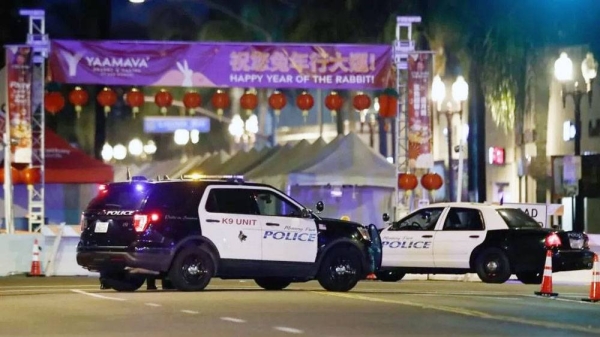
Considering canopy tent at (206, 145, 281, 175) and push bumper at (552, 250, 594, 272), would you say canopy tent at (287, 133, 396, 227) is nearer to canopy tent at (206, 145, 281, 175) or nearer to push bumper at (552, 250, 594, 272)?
canopy tent at (206, 145, 281, 175)

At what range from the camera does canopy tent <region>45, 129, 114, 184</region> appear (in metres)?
38.1

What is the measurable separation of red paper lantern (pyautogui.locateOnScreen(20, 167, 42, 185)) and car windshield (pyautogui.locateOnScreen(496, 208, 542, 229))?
11317mm

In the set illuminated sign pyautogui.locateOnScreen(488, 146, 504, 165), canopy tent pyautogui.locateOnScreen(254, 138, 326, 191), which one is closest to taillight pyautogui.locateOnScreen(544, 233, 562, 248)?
canopy tent pyautogui.locateOnScreen(254, 138, 326, 191)

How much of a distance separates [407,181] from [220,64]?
5063mm

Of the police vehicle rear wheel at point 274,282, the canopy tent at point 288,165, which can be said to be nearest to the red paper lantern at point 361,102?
the canopy tent at point 288,165

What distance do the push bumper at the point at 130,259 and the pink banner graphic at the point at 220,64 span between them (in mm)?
11053

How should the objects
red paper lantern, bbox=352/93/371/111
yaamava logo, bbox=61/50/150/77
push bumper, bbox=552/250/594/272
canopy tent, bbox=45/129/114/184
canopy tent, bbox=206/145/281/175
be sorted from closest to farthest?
push bumper, bbox=552/250/594/272, yaamava logo, bbox=61/50/150/77, red paper lantern, bbox=352/93/371/111, canopy tent, bbox=45/129/114/184, canopy tent, bbox=206/145/281/175

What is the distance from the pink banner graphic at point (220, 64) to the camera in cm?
2931

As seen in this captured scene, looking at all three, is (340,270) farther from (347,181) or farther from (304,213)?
(347,181)

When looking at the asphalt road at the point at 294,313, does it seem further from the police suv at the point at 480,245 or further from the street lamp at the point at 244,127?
the street lamp at the point at 244,127

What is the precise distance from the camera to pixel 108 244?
18.9 meters

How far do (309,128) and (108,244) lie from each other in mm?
49420

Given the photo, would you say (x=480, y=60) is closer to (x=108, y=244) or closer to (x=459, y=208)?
(x=459, y=208)

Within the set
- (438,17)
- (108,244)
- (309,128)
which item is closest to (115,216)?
(108,244)
